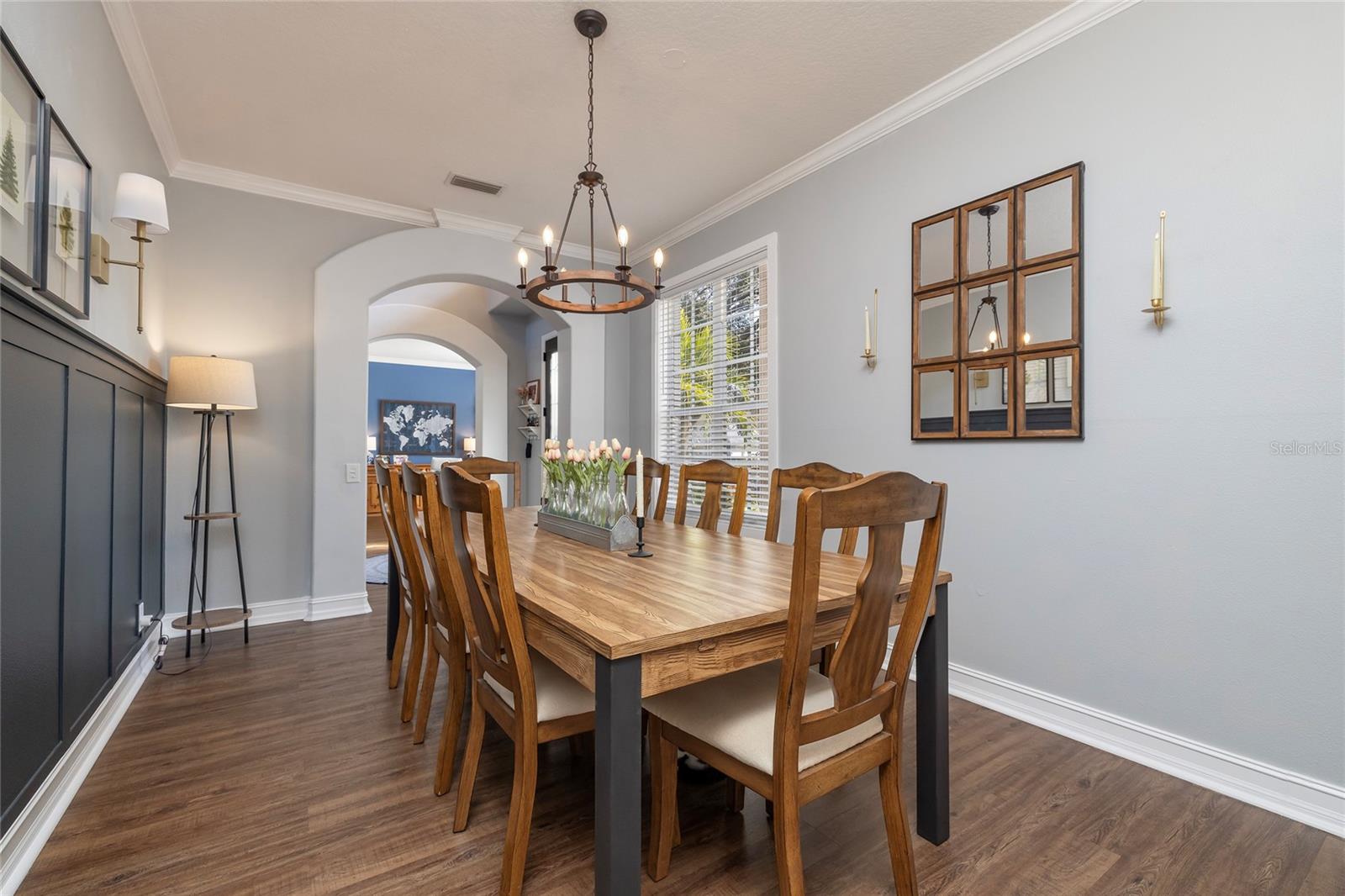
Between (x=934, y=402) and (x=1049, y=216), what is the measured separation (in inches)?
33.8

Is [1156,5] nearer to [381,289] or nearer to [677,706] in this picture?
[677,706]

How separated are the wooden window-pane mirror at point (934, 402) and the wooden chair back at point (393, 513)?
2255mm

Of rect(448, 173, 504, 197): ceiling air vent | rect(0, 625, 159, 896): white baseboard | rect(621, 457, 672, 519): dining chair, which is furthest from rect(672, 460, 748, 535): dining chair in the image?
rect(448, 173, 504, 197): ceiling air vent

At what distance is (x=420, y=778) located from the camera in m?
2.00

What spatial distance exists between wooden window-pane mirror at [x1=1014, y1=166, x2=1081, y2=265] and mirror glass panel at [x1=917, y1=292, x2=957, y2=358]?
0.35 m

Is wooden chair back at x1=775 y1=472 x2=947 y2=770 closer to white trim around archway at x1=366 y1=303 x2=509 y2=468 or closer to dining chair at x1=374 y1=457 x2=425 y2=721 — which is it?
dining chair at x1=374 y1=457 x2=425 y2=721

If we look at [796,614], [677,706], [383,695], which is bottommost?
[383,695]

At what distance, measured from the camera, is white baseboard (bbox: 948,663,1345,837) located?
178 cm

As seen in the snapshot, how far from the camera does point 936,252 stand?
2.79m

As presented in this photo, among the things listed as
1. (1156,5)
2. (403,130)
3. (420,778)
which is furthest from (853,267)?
(420,778)

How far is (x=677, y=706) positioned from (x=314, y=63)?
3.00 metres

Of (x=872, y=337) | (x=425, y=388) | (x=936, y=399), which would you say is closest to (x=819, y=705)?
(x=936, y=399)

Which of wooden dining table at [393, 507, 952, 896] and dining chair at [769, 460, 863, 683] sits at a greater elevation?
dining chair at [769, 460, 863, 683]

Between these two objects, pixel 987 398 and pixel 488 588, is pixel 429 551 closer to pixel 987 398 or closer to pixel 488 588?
pixel 488 588
